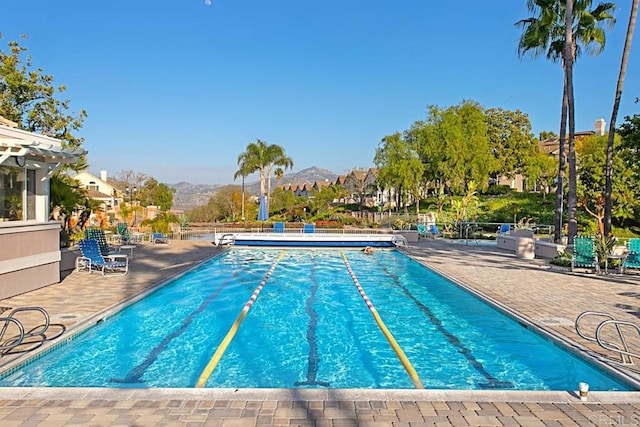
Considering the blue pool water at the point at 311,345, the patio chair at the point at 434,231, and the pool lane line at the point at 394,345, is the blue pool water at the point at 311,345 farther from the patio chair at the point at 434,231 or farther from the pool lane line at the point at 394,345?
the patio chair at the point at 434,231

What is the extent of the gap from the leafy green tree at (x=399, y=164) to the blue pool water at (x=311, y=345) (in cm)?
2776

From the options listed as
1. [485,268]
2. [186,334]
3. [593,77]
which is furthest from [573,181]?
[186,334]

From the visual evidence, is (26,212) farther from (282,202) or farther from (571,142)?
(282,202)

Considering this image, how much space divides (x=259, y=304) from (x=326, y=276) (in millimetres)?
4002

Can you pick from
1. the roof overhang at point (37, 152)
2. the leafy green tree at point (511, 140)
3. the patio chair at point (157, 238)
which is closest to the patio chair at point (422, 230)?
the patio chair at point (157, 238)

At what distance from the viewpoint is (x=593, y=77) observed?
70.1ft

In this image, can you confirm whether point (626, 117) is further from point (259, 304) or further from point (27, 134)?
point (27, 134)

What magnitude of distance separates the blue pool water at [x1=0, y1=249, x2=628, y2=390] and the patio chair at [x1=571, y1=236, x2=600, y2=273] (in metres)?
4.07

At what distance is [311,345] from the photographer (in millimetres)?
7027

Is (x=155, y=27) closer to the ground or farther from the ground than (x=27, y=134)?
farther from the ground

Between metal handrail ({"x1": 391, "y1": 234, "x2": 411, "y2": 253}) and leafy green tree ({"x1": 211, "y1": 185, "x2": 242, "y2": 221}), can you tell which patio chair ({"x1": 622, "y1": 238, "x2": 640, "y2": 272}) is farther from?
leafy green tree ({"x1": 211, "y1": 185, "x2": 242, "y2": 221})

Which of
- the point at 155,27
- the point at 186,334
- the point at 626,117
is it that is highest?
the point at 155,27

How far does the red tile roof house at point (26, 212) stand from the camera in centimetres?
805

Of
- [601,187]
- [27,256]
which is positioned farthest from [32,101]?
[601,187]
